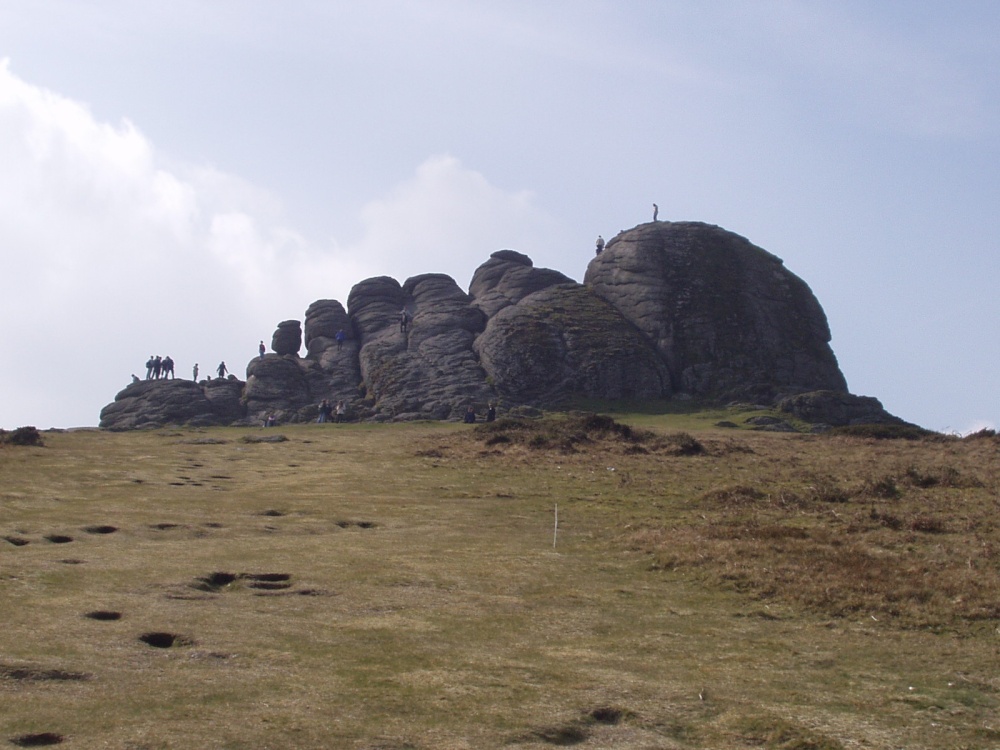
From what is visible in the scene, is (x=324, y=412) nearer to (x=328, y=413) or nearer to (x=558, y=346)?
(x=328, y=413)

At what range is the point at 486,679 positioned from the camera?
17516 mm

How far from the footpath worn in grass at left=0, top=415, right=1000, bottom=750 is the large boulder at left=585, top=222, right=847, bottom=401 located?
1685 inches

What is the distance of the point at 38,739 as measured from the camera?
13445 millimetres

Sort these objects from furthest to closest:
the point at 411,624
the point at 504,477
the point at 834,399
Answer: the point at 834,399 → the point at 504,477 → the point at 411,624

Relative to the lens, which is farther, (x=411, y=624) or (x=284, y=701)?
(x=411, y=624)

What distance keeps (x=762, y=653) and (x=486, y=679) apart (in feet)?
19.3

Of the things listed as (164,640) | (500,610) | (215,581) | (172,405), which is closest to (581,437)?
(215,581)

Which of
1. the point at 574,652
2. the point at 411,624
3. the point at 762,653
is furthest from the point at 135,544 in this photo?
the point at 762,653

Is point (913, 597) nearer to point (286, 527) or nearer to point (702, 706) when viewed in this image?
point (702, 706)

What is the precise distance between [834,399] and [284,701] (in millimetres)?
68980

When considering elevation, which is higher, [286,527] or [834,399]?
[834,399]

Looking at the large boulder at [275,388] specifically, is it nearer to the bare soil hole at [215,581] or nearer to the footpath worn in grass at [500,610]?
the footpath worn in grass at [500,610]

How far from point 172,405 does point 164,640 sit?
66.6 meters

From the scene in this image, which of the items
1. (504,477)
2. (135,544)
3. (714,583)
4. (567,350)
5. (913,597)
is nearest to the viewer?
(913,597)
